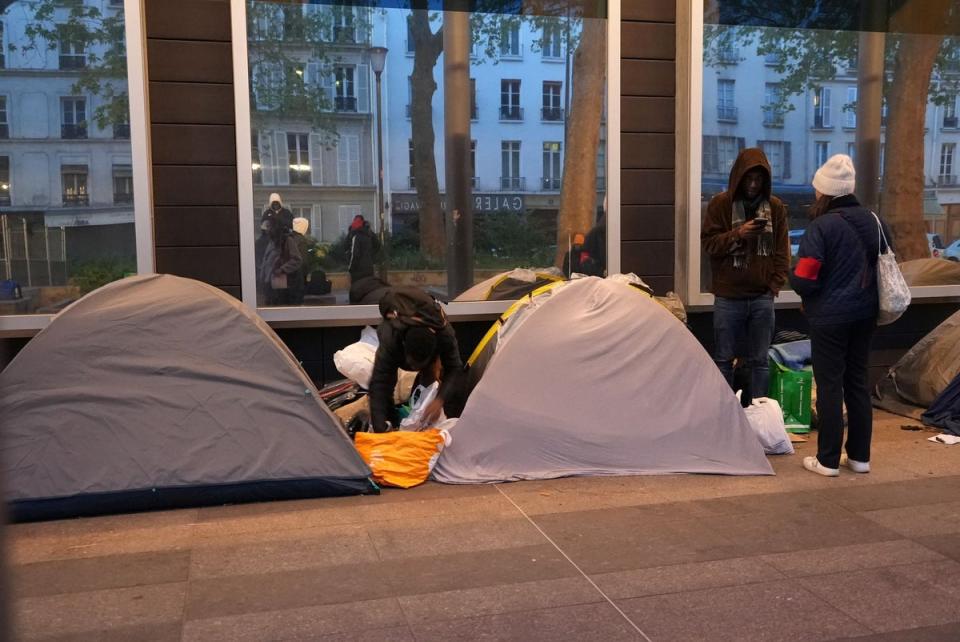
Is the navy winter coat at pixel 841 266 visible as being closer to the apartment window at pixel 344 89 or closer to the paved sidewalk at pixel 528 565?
the paved sidewalk at pixel 528 565

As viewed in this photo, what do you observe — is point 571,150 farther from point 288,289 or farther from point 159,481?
point 159,481

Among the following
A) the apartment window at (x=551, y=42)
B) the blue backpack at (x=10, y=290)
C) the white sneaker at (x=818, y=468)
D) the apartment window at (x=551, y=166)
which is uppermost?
the apartment window at (x=551, y=42)

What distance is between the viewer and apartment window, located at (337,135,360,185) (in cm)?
746

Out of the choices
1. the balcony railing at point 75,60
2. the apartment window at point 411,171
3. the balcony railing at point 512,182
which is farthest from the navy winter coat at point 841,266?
the balcony railing at point 75,60

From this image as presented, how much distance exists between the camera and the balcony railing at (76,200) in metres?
6.78

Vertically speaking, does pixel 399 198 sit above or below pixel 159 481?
above

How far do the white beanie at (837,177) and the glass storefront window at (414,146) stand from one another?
2.34 metres

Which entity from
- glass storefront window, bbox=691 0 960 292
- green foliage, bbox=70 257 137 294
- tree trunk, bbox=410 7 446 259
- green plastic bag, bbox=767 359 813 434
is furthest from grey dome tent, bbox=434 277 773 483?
green foliage, bbox=70 257 137 294

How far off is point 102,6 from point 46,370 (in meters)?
2.89

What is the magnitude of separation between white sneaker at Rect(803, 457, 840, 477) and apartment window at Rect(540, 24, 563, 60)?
3.78m

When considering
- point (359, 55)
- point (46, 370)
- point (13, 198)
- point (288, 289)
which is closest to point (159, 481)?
point (46, 370)

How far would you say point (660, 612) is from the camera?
12.5ft

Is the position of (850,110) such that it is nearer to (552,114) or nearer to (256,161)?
(552,114)

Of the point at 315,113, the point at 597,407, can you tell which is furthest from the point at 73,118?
the point at 597,407
